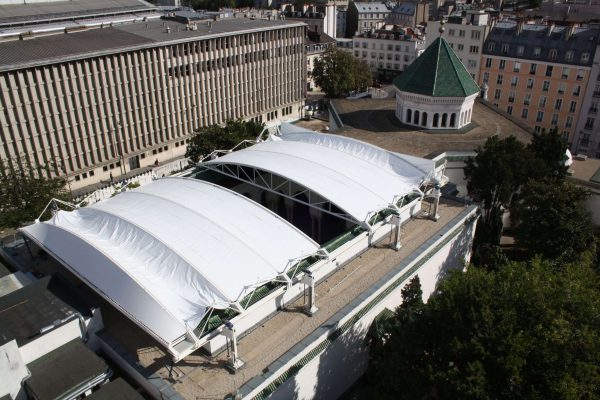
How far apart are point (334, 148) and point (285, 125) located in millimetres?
13294

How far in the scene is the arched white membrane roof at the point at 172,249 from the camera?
2562 centimetres

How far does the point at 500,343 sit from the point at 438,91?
44.3 metres

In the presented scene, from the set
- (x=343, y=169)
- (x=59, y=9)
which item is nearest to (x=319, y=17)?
(x=59, y=9)

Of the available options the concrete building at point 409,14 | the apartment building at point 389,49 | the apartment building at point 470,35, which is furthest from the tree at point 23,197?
the concrete building at point 409,14

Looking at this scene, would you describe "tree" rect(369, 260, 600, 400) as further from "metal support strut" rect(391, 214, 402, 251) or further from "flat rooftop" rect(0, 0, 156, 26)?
"flat rooftop" rect(0, 0, 156, 26)

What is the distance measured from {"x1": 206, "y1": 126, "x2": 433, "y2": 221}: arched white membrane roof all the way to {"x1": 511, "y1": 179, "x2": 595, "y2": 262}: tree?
9.29 meters

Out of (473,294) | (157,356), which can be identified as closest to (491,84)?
(473,294)

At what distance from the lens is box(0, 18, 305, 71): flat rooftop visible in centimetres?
5638

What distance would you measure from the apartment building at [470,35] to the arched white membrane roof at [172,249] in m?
67.2

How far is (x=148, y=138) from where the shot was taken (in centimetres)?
7100

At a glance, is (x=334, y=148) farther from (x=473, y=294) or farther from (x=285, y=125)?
(x=473, y=294)

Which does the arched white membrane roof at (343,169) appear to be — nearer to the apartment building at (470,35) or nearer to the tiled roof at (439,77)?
the tiled roof at (439,77)

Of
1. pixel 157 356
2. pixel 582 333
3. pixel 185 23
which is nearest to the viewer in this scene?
pixel 582 333

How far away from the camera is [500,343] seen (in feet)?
73.3
